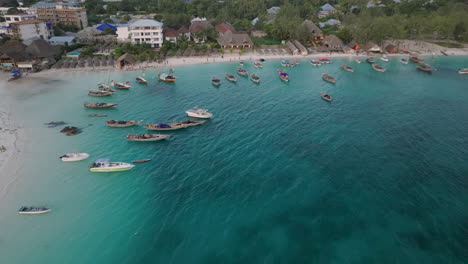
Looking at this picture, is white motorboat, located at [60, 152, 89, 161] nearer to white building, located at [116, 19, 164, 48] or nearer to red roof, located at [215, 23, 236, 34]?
white building, located at [116, 19, 164, 48]

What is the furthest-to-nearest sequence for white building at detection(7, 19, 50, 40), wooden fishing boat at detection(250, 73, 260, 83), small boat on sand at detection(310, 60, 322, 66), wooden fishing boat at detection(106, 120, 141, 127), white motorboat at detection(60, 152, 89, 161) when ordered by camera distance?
white building at detection(7, 19, 50, 40) < small boat on sand at detection(310, 60, 322, 66) < wooden fishing boat at detection(250, 73, 260, 83) < wooden fishing boat at detection(106, 120, 141, 127) < white motorboat at detection(60, 152, 89, 161)

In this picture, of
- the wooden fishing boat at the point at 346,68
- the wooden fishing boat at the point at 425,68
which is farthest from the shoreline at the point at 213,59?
the wooden fishing boat at the point at 425,68

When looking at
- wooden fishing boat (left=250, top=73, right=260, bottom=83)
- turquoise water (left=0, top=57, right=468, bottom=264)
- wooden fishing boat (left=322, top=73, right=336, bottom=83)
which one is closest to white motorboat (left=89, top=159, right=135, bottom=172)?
turquoise water (left=0, top=57, right=468, bottom=264)

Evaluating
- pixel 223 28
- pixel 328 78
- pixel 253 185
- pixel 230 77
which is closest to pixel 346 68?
pixel 328 78

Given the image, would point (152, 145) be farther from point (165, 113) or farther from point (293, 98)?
point (293, 98)

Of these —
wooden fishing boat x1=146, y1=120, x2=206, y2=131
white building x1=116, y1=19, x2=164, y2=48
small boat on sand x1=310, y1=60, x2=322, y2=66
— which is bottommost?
wooden fishing boat x1=146, y1=120, x2=206, y2=131

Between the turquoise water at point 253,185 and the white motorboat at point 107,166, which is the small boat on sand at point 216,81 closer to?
the turquoise water at point 253,185
